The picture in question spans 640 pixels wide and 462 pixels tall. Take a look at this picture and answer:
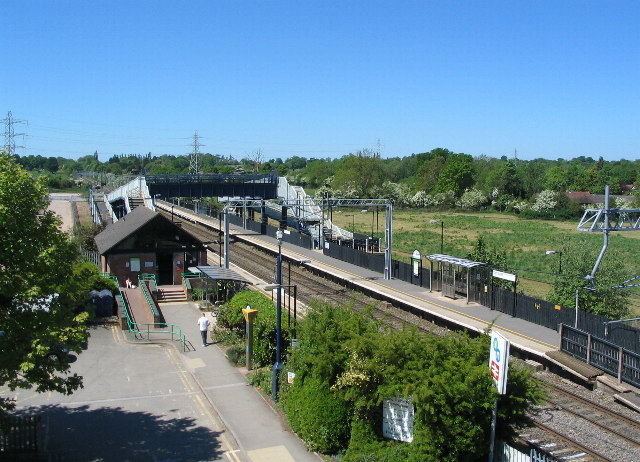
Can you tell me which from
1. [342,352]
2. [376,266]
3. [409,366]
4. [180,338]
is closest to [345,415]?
[342,352]

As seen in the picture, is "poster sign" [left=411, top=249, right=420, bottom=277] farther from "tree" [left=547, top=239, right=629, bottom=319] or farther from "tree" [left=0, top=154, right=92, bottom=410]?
"tree" [left=0, top=154, right=92, bottom=410]

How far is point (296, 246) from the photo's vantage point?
170 ft

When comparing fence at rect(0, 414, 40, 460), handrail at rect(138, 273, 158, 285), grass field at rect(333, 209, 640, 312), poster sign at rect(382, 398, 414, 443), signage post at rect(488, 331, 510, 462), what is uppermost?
signage post at rect(488, 331, 510, 462)

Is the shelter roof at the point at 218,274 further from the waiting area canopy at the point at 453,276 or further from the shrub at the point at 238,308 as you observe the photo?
the waiting area canopy at the point at 453,276

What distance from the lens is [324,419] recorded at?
1483cm

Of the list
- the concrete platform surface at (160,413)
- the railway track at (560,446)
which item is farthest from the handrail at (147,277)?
the railway track at (560,446)

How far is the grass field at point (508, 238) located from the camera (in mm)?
48062

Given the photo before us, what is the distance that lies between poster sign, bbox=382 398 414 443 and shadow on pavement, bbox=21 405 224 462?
4064mm

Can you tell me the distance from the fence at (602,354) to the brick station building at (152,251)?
71.4ft

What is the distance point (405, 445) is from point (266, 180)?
53859mm

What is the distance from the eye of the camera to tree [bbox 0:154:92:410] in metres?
12.7

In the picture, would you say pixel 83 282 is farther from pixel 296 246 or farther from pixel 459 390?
pixel 296 246

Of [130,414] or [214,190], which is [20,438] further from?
[214,190]

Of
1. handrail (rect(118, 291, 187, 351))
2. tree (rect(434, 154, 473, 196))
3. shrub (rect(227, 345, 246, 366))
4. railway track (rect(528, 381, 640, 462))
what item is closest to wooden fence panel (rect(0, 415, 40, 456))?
shrub (rect(227, 345, 246, 366))
